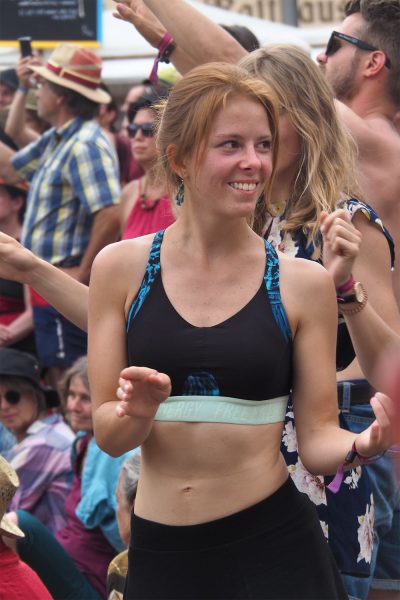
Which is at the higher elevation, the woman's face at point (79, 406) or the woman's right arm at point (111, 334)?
the woman's right arm at point (111, 334)

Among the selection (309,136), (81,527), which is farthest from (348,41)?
(81,527)

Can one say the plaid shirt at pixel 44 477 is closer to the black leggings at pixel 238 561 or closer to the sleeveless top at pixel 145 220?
the sleeveless top at pixel 145 220

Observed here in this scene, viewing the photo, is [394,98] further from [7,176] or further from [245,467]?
[7,176]

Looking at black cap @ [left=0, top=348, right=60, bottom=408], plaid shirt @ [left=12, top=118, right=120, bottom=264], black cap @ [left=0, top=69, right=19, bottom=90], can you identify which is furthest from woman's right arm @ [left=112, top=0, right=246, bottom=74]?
black cap @ [left=0, top=69, right=19, bottom=90]

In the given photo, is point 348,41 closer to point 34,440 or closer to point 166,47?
point 166,47

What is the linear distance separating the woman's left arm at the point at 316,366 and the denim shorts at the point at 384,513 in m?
0.75

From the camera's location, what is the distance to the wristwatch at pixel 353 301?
2994 millimetres

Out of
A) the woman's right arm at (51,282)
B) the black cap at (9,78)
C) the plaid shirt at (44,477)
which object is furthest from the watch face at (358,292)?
the black cap at (9,78)

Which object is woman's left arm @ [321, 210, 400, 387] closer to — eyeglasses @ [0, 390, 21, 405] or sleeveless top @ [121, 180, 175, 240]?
sleeveless top @ [121, 180, 175, 240]

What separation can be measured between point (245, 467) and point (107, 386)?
14.9 inches

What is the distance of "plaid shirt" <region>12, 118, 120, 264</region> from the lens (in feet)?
21.2

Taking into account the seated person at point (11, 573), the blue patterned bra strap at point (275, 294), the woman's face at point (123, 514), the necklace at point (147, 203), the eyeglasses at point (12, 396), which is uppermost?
the blue patterned bra strap at point (275, 294)

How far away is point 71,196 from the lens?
6555mm

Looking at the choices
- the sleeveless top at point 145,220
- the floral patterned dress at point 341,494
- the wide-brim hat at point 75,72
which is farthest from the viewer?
the wide-brim hat at point 75,72
